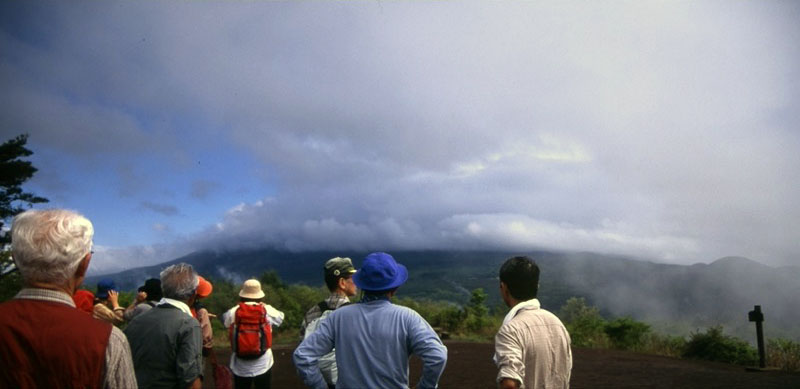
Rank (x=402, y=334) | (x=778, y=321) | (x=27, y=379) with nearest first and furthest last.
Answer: (x=27, y=379) < (x=402, y=334) < (x=778, y=321)

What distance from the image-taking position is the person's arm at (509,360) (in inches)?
125

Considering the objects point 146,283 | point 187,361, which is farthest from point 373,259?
point 146,283

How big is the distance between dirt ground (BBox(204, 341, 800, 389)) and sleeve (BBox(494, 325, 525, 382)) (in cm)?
802

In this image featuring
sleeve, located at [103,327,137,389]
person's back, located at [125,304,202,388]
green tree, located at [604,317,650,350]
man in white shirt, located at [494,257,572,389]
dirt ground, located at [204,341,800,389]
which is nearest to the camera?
sleeve, located at [103,327,137,389]

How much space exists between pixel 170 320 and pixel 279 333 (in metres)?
21.2

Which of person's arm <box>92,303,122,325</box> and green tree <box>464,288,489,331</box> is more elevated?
person's arm <box>92,303,122,325</box>

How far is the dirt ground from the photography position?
11.0 meters

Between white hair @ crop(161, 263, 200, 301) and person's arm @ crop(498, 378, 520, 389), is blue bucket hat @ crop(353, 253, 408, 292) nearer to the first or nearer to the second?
person's arm @ crop(498, 378, 520, 389)

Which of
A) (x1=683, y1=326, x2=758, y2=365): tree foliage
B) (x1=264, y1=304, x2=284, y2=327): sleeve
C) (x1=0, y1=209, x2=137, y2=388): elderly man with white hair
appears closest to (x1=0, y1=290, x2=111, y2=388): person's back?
(x1=0, y1=209, x2=137, y2=388): elderly man with white hair

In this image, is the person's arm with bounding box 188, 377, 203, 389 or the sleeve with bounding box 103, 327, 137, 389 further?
the person's arm with bounding box 188, 377, 203, 389

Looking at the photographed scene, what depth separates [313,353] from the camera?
3.50m

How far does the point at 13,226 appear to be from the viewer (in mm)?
2297

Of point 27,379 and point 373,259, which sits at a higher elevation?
point 373,259

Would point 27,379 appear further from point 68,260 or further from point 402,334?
point 402,334
